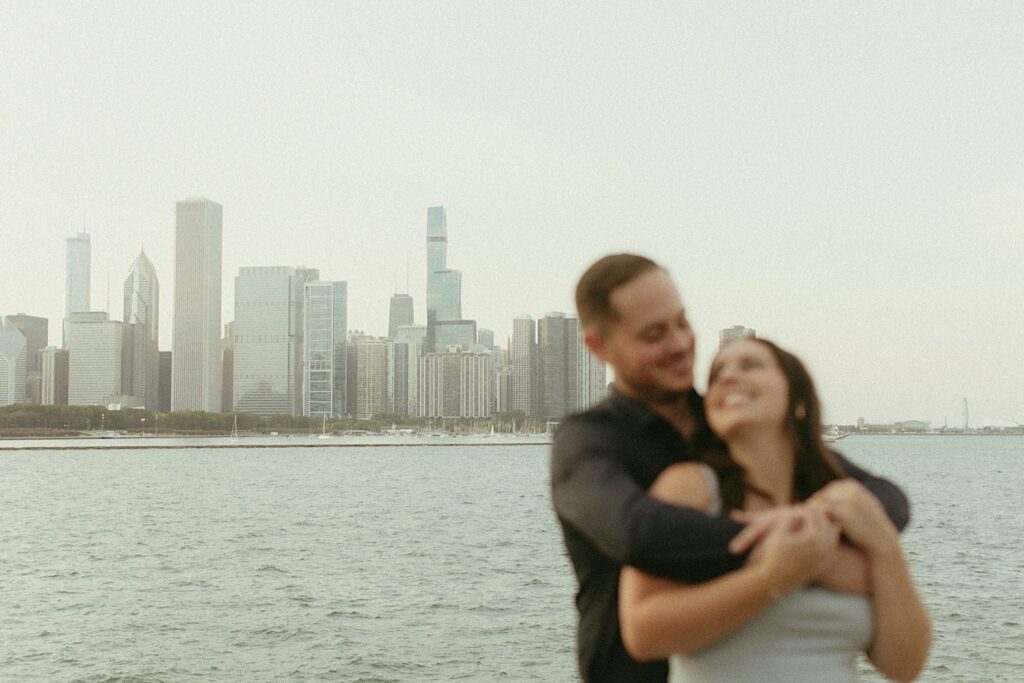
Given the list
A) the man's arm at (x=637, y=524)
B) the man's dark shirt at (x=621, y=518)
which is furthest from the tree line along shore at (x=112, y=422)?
the man's arm at (x=637, y=524)

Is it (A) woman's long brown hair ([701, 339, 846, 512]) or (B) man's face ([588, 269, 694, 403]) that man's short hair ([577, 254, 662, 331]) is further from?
(A) woman's long brown hair ([701, 339, 846, 512])

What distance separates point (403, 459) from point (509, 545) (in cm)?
8952

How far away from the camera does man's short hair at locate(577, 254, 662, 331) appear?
247cm

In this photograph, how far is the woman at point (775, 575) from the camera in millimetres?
2104

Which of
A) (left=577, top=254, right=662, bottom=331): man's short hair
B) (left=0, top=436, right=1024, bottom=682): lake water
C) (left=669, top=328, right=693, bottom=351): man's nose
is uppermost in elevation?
(left=577, top=254, right=662, bottom=331): man's short hair

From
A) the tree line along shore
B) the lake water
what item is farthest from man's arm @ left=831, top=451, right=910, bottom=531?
the tree line along shore

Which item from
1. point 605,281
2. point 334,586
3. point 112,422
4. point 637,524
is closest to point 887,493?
point 637,524

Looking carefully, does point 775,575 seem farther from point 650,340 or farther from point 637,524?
point 650,340

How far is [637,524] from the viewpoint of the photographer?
2.09m

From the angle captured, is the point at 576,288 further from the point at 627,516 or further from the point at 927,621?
the point at 927,621

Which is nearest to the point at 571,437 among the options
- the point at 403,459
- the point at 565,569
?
the point at 565,569

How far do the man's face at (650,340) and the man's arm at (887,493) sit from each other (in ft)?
1.44

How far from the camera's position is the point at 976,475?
310 ft

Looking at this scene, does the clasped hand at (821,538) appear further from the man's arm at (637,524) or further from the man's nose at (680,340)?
the man's nose at (680,340)
